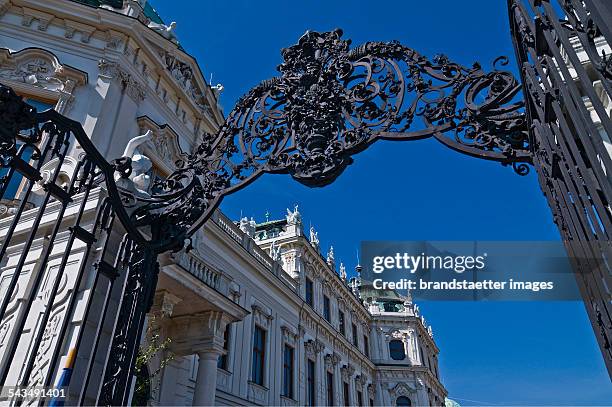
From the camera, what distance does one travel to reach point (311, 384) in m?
21.3

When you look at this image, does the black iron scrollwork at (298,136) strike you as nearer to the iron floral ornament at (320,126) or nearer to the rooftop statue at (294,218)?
the iron floral ornament at (320,126)

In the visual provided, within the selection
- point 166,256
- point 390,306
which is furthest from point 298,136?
point 390,306

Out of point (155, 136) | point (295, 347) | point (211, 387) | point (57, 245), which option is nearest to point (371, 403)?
point (295, 347)

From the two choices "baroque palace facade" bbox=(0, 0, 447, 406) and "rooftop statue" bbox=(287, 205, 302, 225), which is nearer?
"baroque palace facade" bbox=(0, 0, 447, 406)

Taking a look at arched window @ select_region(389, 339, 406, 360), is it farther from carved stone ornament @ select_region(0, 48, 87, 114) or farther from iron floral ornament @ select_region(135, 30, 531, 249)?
iron floral ornament @ select_region(135, 30, 531, 249)

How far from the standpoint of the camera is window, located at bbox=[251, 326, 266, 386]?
16.2 m

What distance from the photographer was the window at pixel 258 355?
53.3 feet

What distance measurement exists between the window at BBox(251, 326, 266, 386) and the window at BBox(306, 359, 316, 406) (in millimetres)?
4747

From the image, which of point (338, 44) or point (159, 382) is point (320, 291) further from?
point (338, 44)

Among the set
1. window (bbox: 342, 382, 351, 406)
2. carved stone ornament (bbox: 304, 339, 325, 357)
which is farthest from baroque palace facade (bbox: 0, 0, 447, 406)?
window (bbox: 342, 382, 351, 406)

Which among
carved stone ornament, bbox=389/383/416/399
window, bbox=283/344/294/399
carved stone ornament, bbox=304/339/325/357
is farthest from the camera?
carved stone ornament, bbox=389/383/416/399

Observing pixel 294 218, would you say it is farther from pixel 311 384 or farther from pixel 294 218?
pixel 311 384

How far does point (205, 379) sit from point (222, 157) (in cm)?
781

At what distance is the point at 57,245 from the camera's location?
4.97m
